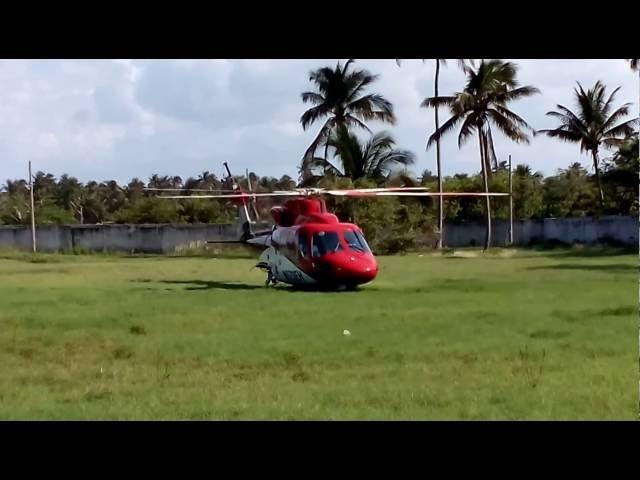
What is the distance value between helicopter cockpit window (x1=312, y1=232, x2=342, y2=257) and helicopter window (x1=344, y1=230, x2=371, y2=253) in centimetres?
19

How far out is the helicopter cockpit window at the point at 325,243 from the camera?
1571cm

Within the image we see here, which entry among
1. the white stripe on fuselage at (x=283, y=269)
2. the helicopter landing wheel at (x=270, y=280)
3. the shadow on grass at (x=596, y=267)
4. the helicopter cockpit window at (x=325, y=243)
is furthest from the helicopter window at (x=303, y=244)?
the shadow on grass at (x=596, y=267)

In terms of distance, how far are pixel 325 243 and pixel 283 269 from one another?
1.52 meters

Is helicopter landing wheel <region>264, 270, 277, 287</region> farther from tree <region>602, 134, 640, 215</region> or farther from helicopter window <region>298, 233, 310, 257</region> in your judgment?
tree <region>602, 134, 640, 215</region>

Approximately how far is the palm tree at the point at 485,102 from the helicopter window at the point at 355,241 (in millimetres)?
16241

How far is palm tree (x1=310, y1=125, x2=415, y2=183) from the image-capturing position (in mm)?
29266

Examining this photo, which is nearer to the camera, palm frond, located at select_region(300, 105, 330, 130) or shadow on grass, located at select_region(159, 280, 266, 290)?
shadow on grass, located at select_region(159, 280, 266, 290)

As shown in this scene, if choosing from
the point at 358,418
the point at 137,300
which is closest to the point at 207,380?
the point at 358,418

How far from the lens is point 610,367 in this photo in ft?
26.4

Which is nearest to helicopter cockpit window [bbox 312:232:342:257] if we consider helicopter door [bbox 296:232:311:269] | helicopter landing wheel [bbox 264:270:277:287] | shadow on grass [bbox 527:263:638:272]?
helicopter door [bbox 296:232:311:269]

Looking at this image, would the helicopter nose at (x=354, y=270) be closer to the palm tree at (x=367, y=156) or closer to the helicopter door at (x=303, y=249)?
the helicopter door at (x=303, y=249)
